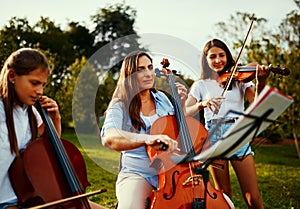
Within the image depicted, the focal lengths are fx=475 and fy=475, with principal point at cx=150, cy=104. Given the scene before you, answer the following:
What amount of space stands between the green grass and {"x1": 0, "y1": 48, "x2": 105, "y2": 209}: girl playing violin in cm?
86

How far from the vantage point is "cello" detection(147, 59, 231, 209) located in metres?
2.59

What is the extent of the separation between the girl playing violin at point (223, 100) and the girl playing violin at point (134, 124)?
1.32 ft

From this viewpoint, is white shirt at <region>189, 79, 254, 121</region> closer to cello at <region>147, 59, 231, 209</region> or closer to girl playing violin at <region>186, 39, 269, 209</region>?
girl playing violin at <region>186, 39, 269, 209</region>

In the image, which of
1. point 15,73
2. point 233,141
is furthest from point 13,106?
point 233,141

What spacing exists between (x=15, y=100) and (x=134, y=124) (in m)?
0.84

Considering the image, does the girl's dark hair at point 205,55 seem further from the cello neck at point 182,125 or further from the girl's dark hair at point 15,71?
the girl's dark hair at point 15,71

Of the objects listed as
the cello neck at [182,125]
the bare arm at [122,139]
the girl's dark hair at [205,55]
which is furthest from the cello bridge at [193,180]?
the girl's dark hair at [205,55]

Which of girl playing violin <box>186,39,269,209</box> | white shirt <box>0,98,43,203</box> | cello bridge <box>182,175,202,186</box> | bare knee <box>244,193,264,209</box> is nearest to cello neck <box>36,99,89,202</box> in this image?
white shirt <box>0,98,43,203</box>

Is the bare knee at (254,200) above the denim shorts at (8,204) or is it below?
below

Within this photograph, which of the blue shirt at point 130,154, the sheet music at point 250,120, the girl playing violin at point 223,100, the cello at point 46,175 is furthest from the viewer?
the girl playing violin at point 223,100

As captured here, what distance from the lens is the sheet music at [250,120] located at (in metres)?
1.74

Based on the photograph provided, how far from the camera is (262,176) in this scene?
8297mm

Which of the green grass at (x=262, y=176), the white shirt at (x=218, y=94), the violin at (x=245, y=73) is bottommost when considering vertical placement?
the green grass at (x=262, y=176)

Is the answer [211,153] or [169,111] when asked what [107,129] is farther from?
[211,153]
